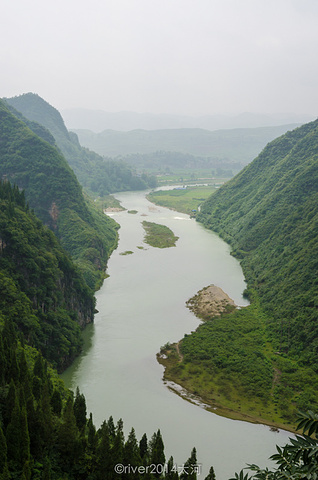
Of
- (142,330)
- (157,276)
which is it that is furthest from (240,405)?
(157,276)

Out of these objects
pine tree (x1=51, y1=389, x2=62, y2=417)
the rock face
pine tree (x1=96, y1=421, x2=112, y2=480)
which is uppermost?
pine tree (x1=51, y1=389, x2=62, y2=417)

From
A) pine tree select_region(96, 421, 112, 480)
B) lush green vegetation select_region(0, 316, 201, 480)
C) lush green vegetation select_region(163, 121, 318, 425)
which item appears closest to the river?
lush green vegetation select_region(163, 121, 318, 425)

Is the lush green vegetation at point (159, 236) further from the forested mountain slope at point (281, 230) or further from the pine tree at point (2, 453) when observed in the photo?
the pine tree at point (2, 453)

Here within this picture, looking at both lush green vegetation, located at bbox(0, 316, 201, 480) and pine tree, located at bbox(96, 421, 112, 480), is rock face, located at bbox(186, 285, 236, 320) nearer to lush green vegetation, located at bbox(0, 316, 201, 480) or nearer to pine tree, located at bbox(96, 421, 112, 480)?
lush green vegetation, located at bbox(0, 316, 201, 480)

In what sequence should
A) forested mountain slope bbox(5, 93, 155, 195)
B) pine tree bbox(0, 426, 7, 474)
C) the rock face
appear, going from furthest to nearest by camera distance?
1. forested mountain slope bbox(5, 93, 155, 195)
2. the rock face
3. pine tree bbox(0, 426, 7, 474)

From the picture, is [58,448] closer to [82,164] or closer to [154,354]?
[154,354]

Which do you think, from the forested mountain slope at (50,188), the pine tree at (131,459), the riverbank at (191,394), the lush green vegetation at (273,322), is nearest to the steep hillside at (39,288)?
the riverbank at (191,394)

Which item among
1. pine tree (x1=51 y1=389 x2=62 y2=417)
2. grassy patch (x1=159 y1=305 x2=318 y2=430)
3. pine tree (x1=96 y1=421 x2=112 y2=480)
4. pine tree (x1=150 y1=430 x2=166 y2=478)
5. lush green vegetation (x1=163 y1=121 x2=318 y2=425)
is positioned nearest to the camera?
pine tree (x1=96 y1=421 x2=112 y2=480)
